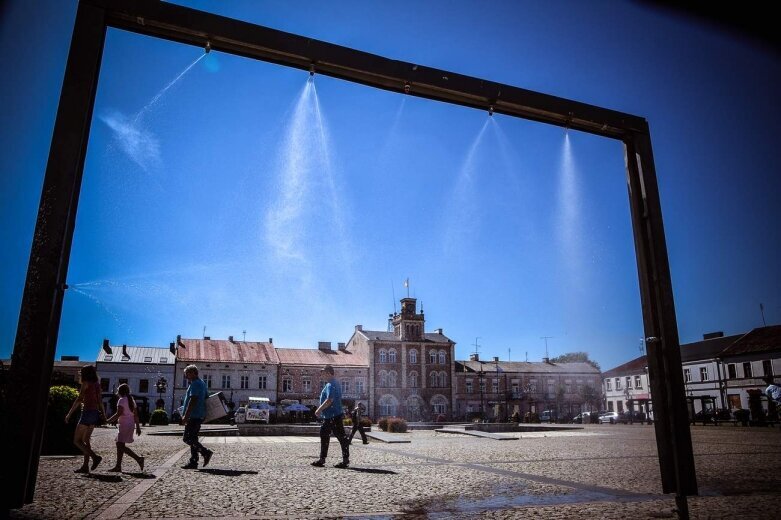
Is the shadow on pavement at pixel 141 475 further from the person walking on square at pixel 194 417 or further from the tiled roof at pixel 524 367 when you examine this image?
the tiled roof at pixel 524 367

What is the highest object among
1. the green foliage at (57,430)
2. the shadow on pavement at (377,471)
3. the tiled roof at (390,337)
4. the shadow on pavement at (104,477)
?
the tiled roof at (390,337)

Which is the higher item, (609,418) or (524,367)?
(524,367)

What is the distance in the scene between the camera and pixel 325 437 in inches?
311

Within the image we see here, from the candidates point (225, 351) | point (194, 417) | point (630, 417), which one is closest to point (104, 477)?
point (194, 417)

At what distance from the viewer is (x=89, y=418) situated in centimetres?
708

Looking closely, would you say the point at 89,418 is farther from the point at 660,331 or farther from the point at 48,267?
the point at 660,331

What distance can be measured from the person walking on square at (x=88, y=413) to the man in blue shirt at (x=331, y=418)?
310cm

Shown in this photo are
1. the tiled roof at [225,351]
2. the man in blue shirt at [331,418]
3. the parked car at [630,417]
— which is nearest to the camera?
the man in blue shirt at [331,418]

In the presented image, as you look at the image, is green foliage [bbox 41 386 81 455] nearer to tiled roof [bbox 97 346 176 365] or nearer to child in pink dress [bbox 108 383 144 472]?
child in pink dress [bbox 108 383 144 472]

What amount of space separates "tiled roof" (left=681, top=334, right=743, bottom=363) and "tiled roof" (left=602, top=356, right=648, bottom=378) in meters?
5.49

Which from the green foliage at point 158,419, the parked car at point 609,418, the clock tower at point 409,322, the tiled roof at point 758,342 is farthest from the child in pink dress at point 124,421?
the clock tower at point 409,322

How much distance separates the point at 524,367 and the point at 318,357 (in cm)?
2931

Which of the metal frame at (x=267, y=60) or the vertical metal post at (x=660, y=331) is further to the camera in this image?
the vertical metal post at (x=660, y=331)

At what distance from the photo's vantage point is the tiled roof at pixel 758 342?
43.9 metres
